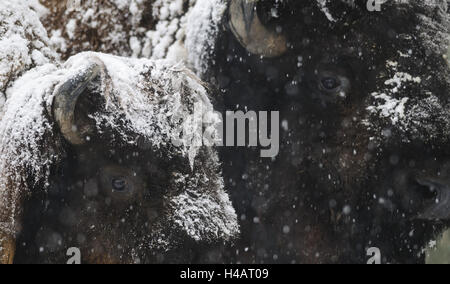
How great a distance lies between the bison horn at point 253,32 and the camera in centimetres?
480

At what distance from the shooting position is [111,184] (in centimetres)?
425

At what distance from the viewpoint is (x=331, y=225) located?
17.3ft

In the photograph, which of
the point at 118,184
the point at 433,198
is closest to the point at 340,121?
the point at 433,198

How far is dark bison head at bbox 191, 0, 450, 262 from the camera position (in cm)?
476

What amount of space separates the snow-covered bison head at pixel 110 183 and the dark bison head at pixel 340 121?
1040 mm

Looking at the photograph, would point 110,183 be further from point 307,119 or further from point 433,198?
point 433,198

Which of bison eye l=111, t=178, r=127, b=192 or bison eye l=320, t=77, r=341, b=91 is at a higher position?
bison eye l=320, t=77, r=341, b=91

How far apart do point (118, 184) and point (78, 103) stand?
1.82 ft

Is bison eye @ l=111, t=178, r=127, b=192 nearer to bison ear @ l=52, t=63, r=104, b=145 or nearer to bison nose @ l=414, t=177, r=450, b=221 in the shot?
bison ear @ l=52, t=63, r=104, b=145

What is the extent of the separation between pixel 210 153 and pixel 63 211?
102cm

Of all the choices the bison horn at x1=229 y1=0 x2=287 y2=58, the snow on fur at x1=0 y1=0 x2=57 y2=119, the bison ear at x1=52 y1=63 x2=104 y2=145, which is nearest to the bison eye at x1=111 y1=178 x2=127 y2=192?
the bison ear at x1=52 y1=63 x2=104 y2=145

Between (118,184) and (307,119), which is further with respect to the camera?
(307,119)

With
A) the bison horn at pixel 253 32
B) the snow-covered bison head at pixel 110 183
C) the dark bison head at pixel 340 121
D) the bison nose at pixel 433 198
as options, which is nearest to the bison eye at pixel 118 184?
the snow-covered bison head at pixel 110 183
